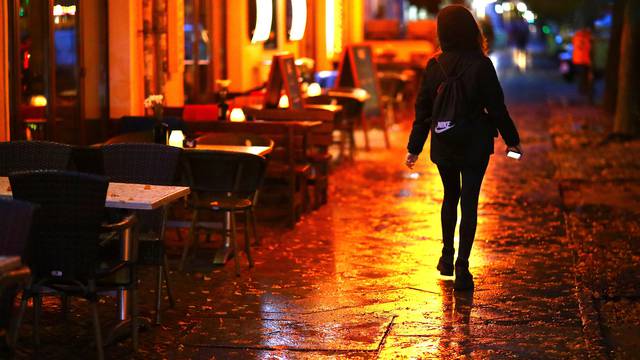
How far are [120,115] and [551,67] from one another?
3779 cm

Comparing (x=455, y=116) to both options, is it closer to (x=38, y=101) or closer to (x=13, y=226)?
(x=13, y=226)

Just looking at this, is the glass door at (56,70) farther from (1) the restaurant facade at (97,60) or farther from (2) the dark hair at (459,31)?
(2) the dark hair at (459,31)

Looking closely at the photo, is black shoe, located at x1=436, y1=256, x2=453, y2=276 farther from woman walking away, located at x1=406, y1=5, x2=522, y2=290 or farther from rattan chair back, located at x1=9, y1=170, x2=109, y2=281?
rattan chair back, located at x1=9, y1=170, x2=109, y2=281

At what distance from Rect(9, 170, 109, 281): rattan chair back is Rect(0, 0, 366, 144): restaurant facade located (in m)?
3.74

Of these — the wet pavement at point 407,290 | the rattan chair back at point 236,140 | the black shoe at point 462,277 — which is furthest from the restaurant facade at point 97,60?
the black shoe at point 462,277

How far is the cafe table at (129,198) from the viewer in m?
6.80

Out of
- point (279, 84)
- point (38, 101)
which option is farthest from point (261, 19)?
point (38, 101)

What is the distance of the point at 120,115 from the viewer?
40.3 feet

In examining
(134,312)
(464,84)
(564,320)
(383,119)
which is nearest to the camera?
(134,312)

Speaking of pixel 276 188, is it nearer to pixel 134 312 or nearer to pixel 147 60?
pixel 147 60

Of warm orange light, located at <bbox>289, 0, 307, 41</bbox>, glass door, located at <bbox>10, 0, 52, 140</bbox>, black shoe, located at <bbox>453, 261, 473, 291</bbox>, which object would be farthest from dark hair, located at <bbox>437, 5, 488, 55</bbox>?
warm orange light, located at <bbox>289, 0, 307, 41</bbox>

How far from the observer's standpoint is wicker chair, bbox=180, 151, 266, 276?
30.7ft

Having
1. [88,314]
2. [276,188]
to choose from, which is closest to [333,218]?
[276,188]

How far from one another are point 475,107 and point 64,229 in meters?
3.35
